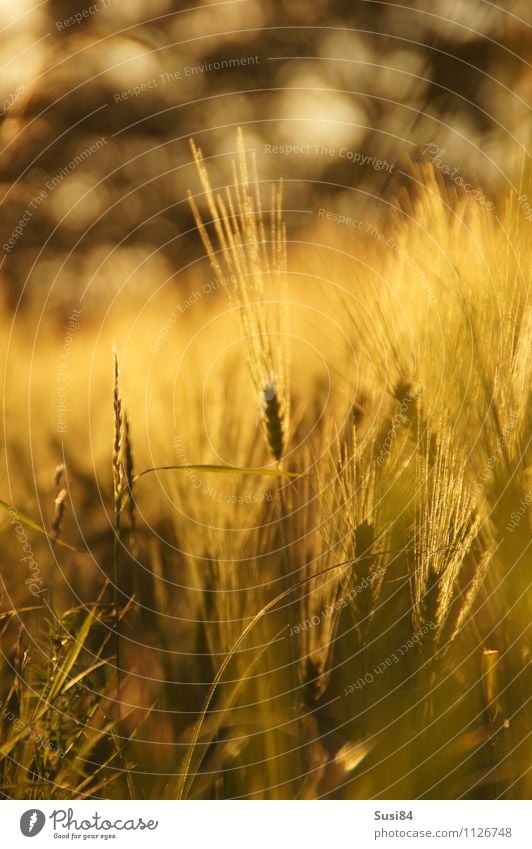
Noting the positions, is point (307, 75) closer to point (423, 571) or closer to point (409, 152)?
point (409, 152)

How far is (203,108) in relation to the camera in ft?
2.66

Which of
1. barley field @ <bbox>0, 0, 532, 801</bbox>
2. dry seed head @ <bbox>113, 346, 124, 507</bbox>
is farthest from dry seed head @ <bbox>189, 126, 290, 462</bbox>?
dry seed head @ <bbox>113, 346, 124, 507</bbox>

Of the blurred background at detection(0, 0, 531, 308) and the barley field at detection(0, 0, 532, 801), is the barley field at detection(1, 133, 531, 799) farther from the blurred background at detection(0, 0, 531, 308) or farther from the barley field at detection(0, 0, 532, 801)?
the blurred background at detection(0, 0, 531, 308)

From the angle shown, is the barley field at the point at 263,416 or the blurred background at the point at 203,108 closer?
the barley field at the point at 263,416

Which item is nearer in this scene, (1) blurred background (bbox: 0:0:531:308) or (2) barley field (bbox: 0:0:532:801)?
(2) barley field (bbox: 0:0:532:801)

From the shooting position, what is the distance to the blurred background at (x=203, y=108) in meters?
0.74

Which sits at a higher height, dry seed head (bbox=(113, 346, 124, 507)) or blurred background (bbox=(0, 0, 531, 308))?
blurred background (bbox=(0, 0, 531, 308))

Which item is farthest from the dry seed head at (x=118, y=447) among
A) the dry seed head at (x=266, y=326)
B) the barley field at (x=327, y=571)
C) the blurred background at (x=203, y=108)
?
the blurred background at (x=203, y=108)

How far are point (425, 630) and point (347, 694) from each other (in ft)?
0.32

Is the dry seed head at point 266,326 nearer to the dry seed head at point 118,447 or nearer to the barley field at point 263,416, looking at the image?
the barley field at point 263,416

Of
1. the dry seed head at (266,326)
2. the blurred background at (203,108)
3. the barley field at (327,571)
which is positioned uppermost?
the blurred background at (203,108)

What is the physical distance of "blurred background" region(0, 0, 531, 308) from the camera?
2.41ft

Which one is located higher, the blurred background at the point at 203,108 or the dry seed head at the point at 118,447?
the blurred background at the point at 203,108

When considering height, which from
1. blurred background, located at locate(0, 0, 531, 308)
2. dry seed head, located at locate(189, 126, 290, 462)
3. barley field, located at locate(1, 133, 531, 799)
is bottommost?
barley field, located at locate(1, 133, 531, 799)
